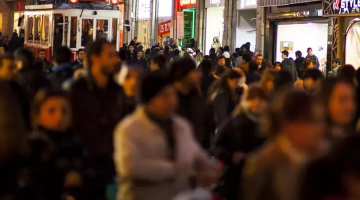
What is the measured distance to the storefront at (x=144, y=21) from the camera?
1495 inches

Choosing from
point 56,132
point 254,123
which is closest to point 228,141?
point 254,123

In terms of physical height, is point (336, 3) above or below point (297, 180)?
above

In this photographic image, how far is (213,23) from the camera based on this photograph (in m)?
Result: 31.1

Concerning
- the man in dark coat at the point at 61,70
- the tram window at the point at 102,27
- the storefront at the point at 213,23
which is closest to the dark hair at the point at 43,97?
the man in dark coat at the point at 61,70

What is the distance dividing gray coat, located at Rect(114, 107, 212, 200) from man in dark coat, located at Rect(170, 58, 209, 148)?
198 centimetres

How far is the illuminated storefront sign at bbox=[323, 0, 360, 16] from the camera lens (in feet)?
60.3

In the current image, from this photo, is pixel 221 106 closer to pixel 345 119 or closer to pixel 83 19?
pixel 345 119

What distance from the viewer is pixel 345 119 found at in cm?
523

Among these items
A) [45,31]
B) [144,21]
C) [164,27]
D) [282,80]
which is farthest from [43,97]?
[144,21]

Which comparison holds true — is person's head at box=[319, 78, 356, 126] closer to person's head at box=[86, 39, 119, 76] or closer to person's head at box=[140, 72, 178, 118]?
person's head at box=[140, 72, 178, 118]

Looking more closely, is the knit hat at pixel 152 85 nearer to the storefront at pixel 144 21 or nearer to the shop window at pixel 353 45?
the shop window at pixel 353 45

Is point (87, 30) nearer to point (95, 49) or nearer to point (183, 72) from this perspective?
point (183, 72)

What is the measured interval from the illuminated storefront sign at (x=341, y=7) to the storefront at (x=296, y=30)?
1.24m

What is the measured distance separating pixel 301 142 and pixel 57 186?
1.91 metres
